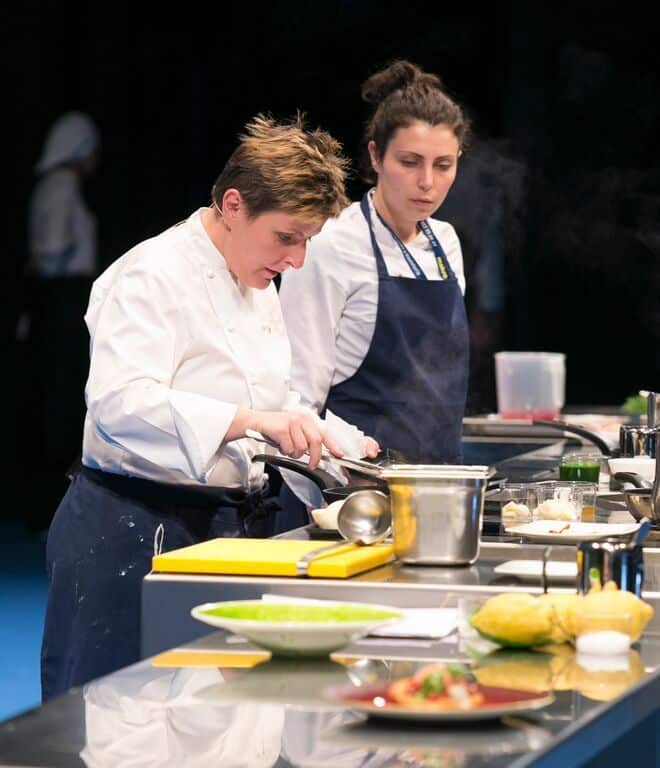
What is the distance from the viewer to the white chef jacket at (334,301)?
350 centimetres

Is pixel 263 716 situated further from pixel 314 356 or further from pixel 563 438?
pixel 563 438

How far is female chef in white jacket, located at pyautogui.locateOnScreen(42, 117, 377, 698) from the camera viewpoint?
8.35ft

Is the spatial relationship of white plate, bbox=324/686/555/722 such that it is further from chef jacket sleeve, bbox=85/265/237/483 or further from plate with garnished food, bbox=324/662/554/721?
chef jacket sleeve, bbox=85/265/237/483

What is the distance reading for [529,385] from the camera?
484 cm

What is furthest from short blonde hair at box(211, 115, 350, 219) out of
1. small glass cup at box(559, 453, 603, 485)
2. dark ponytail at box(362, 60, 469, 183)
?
dark ponytail at box(362, 60, 469, 183)

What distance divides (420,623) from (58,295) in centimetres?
616

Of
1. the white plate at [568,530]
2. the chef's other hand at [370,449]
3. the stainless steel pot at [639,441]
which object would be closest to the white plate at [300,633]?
the white plate at [568,530]

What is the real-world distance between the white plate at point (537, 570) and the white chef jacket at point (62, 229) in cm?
588

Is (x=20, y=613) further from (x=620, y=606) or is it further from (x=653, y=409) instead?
(x=620, y=606)

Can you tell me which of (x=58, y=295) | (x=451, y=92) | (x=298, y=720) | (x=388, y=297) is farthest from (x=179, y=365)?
(x=58, y=295)

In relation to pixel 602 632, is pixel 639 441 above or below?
above

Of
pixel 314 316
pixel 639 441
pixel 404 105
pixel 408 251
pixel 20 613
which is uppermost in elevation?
pixel 404 105

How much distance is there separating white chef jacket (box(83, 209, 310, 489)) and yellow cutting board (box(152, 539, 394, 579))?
0.40m

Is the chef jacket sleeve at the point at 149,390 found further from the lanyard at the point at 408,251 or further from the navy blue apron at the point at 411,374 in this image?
the lanyard at the point at 408,251
